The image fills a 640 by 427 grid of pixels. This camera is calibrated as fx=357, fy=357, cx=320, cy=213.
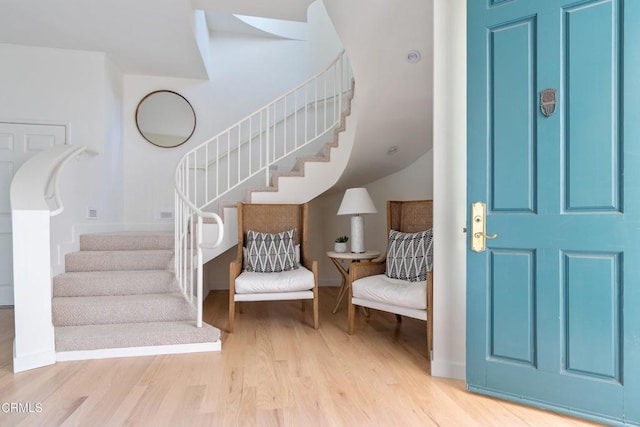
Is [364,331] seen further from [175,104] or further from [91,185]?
[175,104]

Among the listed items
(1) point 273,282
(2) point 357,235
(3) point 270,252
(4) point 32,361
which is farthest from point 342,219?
(4) point 32,361

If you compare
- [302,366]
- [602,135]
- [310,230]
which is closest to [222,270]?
[310,230]

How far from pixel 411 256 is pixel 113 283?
8.48 feet

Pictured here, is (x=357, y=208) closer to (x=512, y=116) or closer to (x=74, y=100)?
(x=512, y=116)

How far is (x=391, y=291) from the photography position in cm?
273

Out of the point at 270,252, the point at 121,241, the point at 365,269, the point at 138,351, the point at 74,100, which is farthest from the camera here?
the point at 74,100

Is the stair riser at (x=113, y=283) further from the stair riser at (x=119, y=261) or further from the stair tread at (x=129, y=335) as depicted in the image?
the stair tread at (x=129, y=335)

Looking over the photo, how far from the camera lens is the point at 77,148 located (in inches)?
133

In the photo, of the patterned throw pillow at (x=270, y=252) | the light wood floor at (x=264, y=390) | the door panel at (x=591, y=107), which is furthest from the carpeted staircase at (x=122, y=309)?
the door panel at (x=591, y=107)

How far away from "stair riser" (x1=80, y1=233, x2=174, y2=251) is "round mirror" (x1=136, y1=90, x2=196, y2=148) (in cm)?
159

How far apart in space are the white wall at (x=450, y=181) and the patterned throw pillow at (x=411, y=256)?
0.71 metres

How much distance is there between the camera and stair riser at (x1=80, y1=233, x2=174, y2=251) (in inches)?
143

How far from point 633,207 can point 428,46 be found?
1.96 meters

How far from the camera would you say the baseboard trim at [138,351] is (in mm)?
2463
